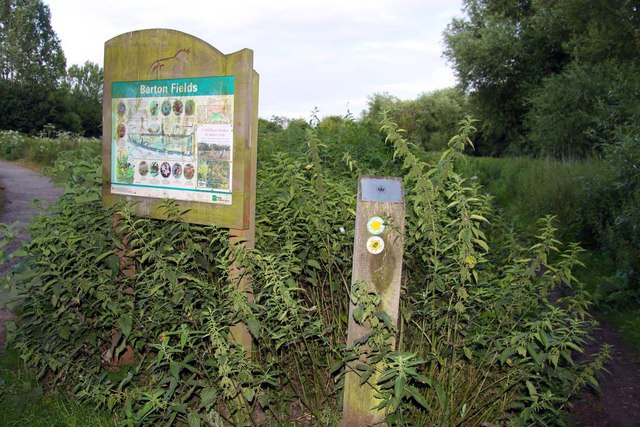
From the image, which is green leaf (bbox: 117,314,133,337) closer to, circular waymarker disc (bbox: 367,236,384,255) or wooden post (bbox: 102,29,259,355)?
wooden post (bbox: 102,29,259,355)

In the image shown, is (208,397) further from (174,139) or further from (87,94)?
(87,94)

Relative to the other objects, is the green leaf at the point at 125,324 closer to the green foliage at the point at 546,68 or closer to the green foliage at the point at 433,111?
the green foliage at the point at 546,68

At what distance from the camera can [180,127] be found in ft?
14.9

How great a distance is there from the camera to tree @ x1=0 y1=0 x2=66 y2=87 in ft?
189

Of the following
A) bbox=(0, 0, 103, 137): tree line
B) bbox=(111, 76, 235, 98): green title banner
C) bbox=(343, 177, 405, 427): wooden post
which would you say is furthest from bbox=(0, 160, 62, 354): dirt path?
bbox=(0, 0, 103, 137): tree line

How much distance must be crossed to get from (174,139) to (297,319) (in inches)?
76.4

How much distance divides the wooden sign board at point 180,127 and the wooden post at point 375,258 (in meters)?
1.08

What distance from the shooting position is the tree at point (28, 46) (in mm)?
57719

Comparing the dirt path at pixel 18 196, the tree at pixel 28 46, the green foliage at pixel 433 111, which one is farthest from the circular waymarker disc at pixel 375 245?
the tree at pixel 28 46

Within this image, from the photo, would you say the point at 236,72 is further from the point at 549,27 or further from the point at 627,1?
the point at 549,27

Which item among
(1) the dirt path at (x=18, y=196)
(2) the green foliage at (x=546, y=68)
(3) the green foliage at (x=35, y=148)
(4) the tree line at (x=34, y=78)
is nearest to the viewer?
(1) the dirt path at (x=18, y=196)

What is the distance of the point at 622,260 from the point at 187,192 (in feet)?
20.8

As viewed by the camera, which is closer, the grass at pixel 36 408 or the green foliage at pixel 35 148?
the grass at pixel 36 408

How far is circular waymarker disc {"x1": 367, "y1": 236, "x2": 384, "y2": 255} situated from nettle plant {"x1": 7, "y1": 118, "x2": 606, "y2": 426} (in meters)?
0.23
